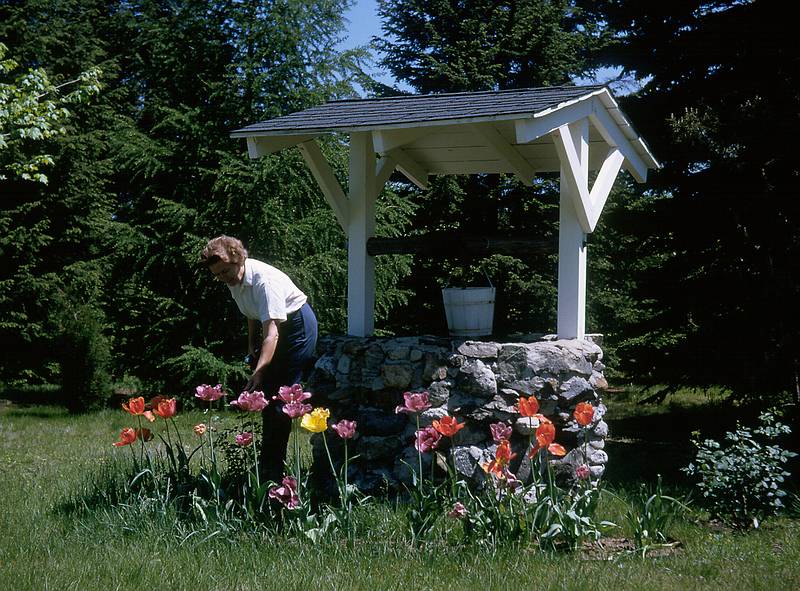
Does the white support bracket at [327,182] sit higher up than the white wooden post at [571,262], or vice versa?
the white support bracket at [327,182]

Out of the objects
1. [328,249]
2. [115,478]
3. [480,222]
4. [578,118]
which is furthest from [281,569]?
[480,222]

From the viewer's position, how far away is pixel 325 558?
13.0 feet

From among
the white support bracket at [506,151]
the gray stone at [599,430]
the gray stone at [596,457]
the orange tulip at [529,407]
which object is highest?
the white support bracket at [506,151]

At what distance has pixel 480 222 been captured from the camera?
12898mm

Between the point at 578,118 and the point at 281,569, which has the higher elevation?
the point at 578,118

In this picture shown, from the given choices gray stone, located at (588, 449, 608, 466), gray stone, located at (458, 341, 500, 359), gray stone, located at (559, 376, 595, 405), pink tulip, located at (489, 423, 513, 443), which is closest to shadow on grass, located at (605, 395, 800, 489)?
gray stone, located at (588, 449, 608, 466)

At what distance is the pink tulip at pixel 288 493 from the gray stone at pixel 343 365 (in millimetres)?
1292

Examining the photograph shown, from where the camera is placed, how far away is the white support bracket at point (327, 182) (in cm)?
606

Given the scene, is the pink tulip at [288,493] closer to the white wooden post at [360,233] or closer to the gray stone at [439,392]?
the gray stone at [439,392]

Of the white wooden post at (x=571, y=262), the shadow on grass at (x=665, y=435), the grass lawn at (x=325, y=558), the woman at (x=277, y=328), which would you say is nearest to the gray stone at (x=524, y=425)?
the grass lawn at (x=325, y=558)

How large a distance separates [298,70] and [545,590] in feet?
30.5

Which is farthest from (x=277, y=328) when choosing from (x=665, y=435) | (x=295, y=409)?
(x=665, y=435)

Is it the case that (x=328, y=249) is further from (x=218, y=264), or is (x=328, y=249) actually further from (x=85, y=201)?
(x=218, y=264)

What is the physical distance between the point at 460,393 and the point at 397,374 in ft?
1.45
